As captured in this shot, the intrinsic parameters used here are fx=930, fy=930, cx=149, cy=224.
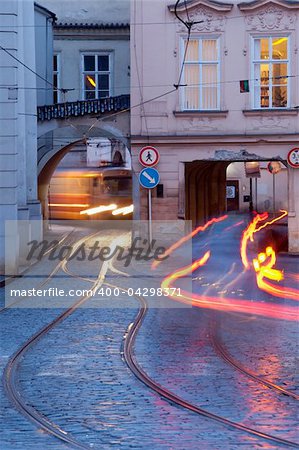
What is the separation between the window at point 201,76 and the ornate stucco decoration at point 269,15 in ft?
3.66

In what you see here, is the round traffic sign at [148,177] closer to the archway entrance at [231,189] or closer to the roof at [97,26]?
the archway entrance at [231,189]

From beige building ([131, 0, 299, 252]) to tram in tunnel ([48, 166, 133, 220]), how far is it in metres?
12.3

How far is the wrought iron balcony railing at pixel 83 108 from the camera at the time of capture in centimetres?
2695

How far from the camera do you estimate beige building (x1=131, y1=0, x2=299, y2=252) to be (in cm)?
2503

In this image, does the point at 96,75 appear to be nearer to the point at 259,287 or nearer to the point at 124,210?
the point at 124,210

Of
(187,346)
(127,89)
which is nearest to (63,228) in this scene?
(127,89)

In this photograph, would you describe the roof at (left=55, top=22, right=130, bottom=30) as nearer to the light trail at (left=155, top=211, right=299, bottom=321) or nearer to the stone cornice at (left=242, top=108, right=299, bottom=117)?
the stone cornice at (left=242, top=108, right=299, bottom=117)

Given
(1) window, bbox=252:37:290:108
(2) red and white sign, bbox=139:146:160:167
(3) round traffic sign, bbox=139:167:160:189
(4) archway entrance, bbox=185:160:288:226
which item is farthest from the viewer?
(4) archway entrance, bbox=185:160:288:226

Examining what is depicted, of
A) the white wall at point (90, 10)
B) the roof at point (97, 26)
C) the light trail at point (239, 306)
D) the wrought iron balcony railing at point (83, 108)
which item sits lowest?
the light trail at point (239, 306)

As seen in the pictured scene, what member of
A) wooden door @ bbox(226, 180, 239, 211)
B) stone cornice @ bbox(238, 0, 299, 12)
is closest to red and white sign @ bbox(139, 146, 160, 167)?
stone cornice @ bbox(238, 0, 299, 12)

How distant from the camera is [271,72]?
2530 cm

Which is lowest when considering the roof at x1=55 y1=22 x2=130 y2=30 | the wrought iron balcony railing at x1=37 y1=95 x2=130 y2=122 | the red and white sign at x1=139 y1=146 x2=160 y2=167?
the red and white sign at x1=139 y1=146 x2=160 y2=167

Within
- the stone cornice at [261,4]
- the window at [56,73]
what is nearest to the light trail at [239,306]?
the stone cornice at [261,4]

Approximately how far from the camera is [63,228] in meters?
34.7
